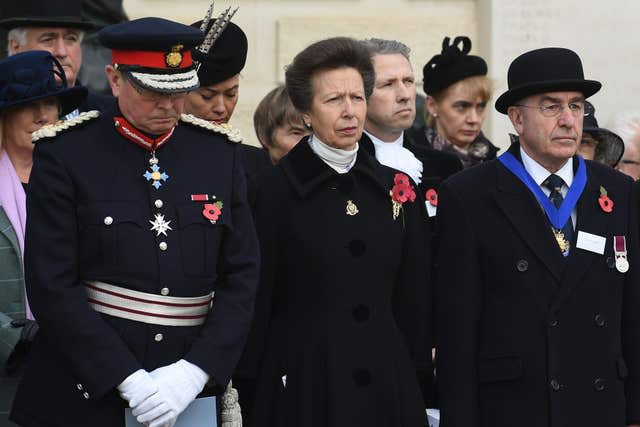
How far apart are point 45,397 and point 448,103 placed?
11.7 feet

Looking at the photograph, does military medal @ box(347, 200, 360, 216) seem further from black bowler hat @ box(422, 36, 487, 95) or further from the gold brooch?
black bowler hat @ box(422, 36, 487, 95)

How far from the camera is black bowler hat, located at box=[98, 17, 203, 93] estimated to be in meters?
5.04

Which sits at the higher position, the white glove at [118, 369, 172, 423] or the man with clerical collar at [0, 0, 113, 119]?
the man with clerical collar at [0, 0, 113, 119]

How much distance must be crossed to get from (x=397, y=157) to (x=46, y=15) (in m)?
1.76

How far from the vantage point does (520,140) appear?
5.86 meters

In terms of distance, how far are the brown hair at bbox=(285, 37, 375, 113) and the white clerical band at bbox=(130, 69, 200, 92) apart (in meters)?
0.84

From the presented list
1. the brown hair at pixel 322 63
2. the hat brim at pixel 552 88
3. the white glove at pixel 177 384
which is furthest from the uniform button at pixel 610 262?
the white glove at pixel 177 384

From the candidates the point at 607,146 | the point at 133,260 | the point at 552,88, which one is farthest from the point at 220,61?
the point at 607,146

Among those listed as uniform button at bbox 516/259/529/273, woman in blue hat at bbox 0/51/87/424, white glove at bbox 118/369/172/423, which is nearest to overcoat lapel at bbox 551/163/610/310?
uniform button at bbox 516/259/529/273

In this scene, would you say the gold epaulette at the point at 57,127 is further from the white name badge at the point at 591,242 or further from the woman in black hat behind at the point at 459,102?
the woman in black hat behind at the point at 459,102

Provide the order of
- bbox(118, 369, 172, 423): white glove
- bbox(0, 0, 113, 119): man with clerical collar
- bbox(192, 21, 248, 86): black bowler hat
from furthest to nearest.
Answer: bbox(0, 0, 113, 119): man with clerical collar → bbox(192, 21, 248, 86): black bowler hat → bbox(118, 369, 172, 423): white glove

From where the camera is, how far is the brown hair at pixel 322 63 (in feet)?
19.1

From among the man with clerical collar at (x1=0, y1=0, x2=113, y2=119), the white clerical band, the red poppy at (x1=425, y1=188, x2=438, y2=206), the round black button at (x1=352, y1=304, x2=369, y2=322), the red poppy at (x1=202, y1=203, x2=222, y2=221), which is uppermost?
the man with clerical collar at (x1=0, y1=0, x2=113, y2=119)

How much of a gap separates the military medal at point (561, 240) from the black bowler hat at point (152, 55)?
149 centimetres
